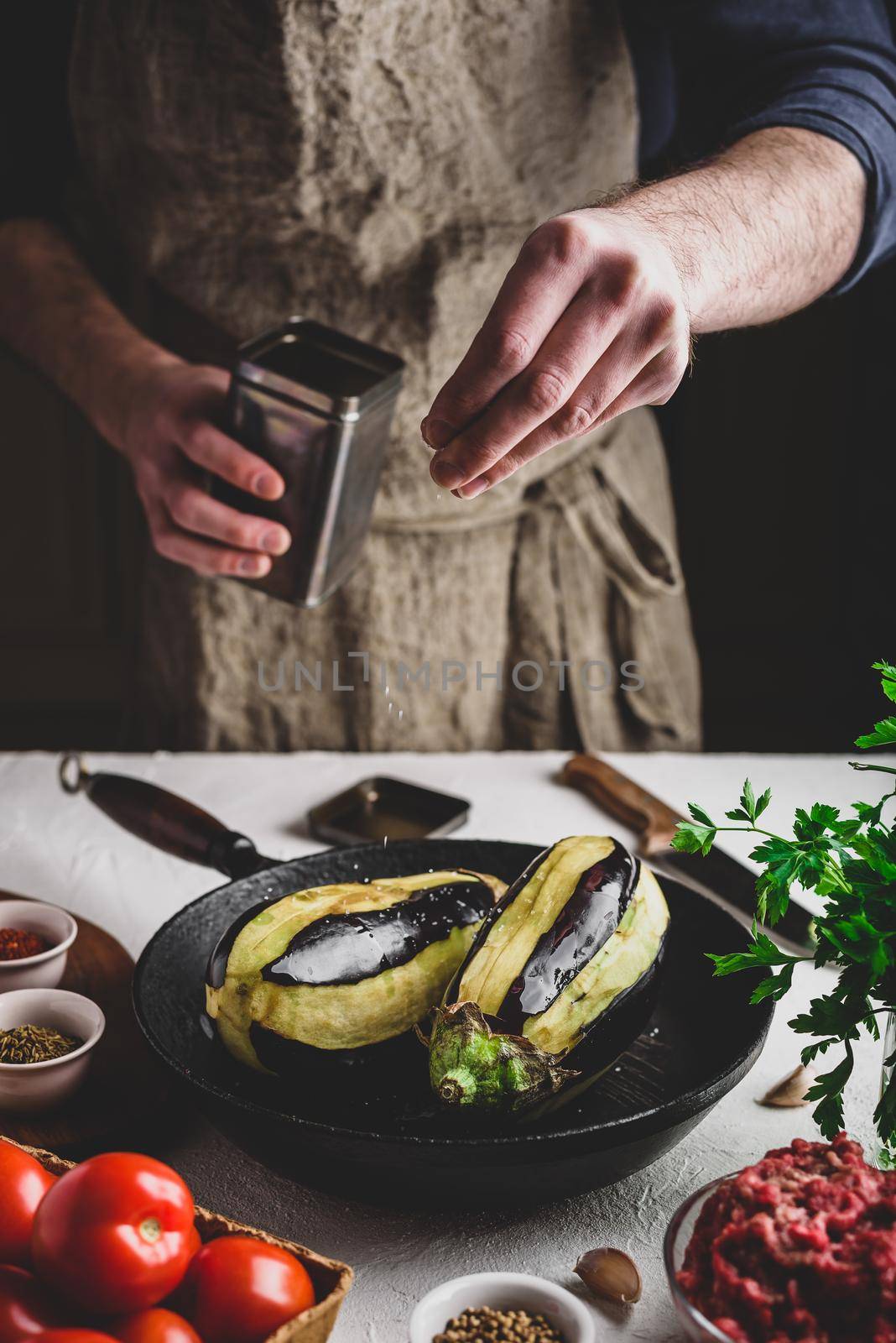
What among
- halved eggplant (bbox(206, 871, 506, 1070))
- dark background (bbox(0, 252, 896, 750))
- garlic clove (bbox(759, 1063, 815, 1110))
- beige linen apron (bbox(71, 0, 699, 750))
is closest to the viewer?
halved eggplant (bbox(206, 871, 506, 1070))

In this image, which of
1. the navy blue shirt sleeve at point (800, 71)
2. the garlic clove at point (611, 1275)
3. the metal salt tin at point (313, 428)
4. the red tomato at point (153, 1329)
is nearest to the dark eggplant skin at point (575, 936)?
the garlic clove at point (611, 1275)

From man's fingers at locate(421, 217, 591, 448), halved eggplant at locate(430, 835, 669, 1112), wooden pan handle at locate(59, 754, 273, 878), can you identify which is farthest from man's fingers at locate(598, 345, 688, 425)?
wooden pan handle at locate(59, 754, 273, 878)

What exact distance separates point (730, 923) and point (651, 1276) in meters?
0.28

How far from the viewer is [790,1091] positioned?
910 millimetres

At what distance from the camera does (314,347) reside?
1.22 meters

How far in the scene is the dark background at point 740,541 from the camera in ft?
10.1

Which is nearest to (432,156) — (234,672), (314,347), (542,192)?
(542,192)

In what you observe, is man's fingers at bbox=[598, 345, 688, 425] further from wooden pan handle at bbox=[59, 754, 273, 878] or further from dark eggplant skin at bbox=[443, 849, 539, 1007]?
wooden pan handle at bbox=[59, 754, 273, 878]

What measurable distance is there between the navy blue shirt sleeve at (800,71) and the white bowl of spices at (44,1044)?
1060mm

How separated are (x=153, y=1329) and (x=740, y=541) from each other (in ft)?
9.90

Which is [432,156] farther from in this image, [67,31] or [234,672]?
[234,672]

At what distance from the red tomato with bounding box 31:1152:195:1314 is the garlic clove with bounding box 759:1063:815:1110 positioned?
47cm

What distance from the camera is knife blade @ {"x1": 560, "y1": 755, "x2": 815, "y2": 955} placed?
1086 mm

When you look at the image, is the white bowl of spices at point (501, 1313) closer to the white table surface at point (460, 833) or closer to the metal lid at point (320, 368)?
the white table surface at point (460, 833)
